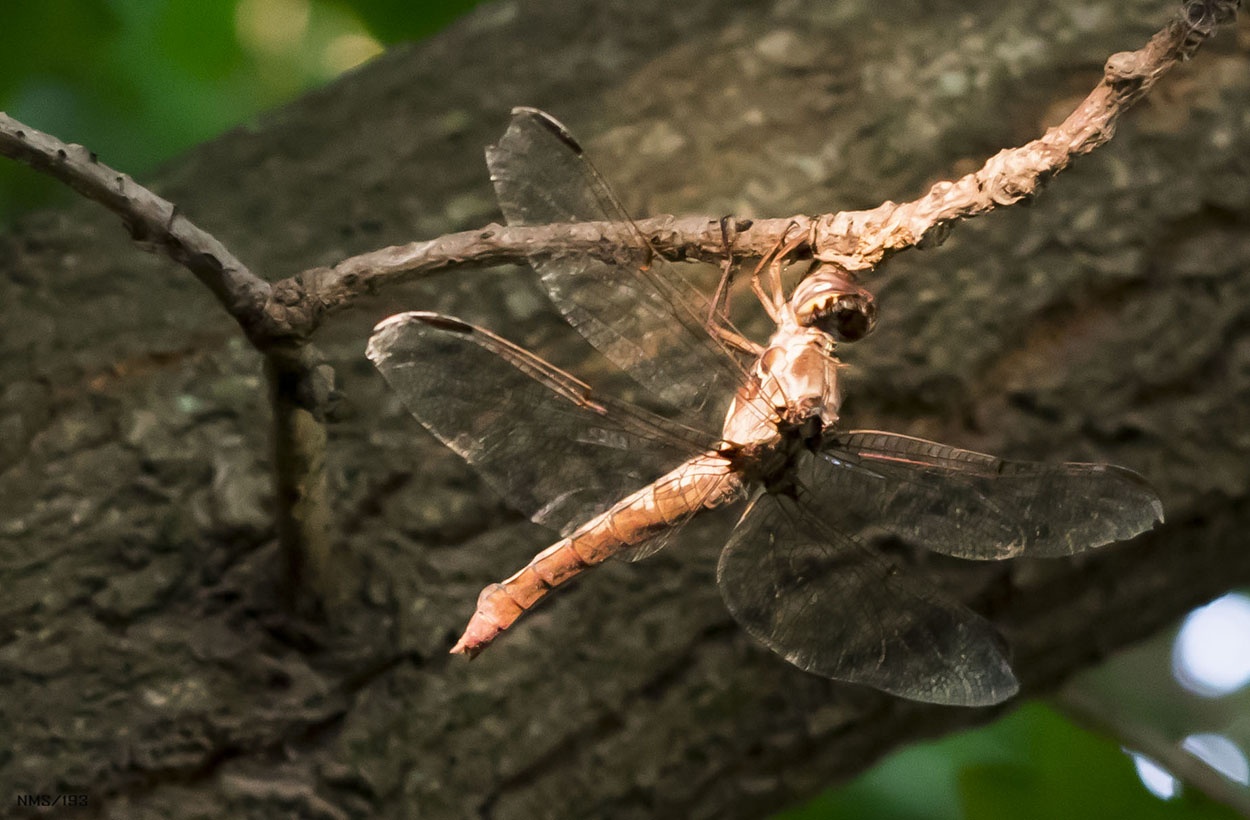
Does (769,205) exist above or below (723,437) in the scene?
above

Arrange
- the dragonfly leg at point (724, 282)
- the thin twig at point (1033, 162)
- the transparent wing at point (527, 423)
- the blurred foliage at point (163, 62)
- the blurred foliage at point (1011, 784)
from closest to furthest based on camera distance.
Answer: the thin twig at point (1033, 162)
the dragonfly leg at point (724, 282)
the transparent wing at point (527, 423)
the blurred foliage at point (163, 62)
the blurred foliage at point (1011, 784)

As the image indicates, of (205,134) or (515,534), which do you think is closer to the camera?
(515,534)

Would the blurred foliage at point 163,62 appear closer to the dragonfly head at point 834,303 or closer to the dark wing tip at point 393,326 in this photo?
the dark wing tip at point 393,326

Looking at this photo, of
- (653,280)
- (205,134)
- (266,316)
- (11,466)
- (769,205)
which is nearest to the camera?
(266,316)

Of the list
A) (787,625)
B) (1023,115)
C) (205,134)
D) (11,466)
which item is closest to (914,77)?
(1023,115)

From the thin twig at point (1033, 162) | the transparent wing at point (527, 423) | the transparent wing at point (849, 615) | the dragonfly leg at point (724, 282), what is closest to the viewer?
the thin twig at point (1033, 162)

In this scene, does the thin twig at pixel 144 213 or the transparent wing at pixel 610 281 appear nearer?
the thin twig at pixel 144 213

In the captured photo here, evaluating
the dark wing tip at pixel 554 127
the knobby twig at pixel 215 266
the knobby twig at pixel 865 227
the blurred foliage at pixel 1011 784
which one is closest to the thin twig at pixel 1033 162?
the knobby twig at pixel 865 227

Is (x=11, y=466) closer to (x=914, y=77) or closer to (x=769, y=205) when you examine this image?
(x=769, y=205)

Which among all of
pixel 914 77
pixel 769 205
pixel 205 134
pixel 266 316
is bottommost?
pixel 266 316
